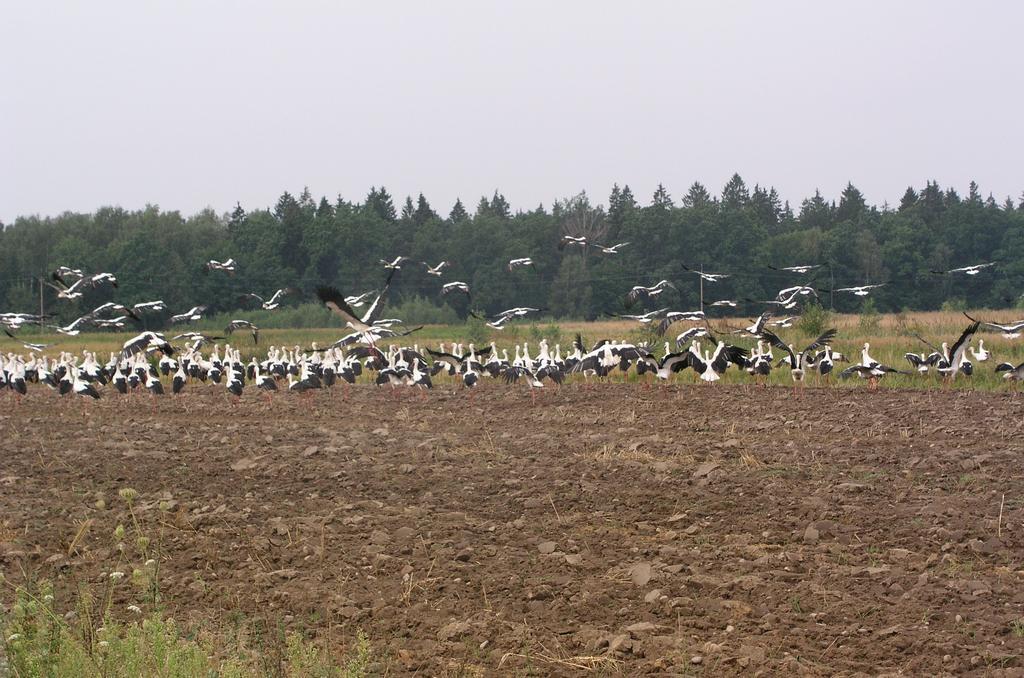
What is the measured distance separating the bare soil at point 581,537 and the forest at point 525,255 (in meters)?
36.9

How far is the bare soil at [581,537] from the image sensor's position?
21.0 feet

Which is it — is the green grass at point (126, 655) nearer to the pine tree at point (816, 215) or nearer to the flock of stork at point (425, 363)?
the flock of stork at point (425, 363)

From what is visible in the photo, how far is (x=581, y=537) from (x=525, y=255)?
53028mm

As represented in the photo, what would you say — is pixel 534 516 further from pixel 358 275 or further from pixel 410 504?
pixel 358 275

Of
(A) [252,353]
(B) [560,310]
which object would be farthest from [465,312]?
(A) [252,353]

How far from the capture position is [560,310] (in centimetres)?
5853

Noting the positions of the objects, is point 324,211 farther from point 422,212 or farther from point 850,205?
point 850,205

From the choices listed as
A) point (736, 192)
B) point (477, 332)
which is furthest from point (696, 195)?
point (477, 332)

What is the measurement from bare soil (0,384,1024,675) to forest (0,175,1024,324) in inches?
1451

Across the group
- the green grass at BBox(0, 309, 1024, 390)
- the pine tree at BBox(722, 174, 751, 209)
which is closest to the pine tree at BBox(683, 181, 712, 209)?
the pine tree at BBox(722, 174, 751, 209)

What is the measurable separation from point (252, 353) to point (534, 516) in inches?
1084

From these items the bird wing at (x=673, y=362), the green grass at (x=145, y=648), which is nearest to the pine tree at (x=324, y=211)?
the bird wing at (x=673, y=362)

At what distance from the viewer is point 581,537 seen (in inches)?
343

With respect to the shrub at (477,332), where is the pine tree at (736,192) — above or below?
above
